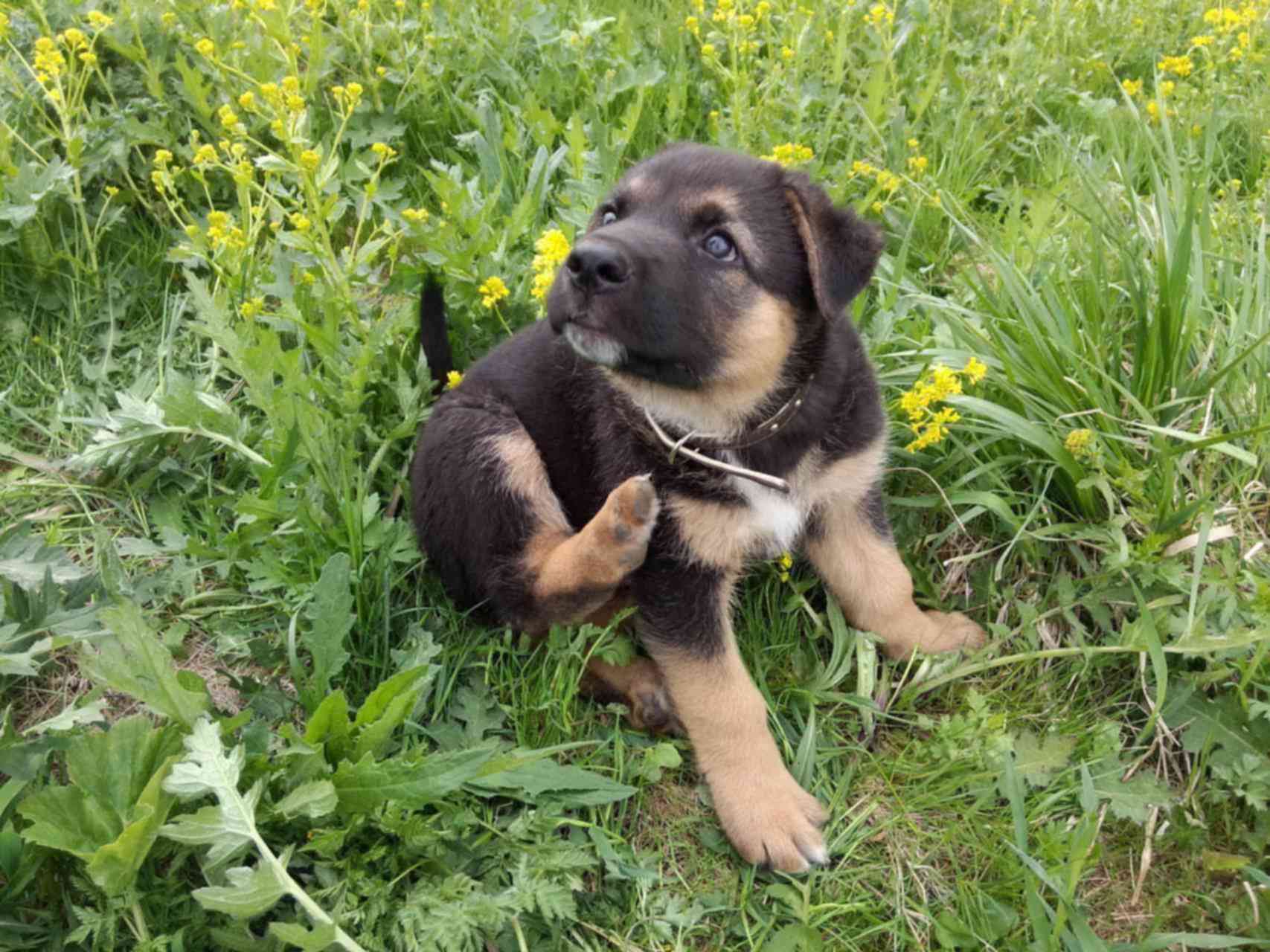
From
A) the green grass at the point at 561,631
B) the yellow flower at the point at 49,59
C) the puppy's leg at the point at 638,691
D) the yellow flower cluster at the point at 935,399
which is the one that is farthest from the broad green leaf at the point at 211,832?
the yellow flower at the point at 49,59

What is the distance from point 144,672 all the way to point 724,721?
1.51 m

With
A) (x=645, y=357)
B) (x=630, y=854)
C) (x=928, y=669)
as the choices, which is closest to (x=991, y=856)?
(x=928, y=669)

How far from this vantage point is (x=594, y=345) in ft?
8.21

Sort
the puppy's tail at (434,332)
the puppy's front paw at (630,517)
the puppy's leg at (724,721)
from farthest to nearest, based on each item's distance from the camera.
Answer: the puppy's tail at (434,332)
the puppy's leg at (724,721)
the puppy's front paw at (630,517)

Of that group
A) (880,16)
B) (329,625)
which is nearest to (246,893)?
(329,625)

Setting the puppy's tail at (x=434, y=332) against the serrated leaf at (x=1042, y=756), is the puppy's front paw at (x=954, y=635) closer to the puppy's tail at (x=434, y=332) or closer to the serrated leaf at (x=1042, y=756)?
the serrated leaf at (x=1042, y=756)

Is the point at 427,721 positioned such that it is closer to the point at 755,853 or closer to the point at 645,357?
the point at 755,853

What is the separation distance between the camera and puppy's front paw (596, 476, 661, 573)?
8.34 feet

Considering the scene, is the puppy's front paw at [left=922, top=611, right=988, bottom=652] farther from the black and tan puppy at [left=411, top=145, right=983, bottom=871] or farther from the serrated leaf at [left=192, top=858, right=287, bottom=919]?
the serrated leaf at [left=192, top=858, right=287, bottom=919]

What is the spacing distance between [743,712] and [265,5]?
10.1 ft

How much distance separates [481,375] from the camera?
3256mm

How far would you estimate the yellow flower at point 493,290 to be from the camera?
3.47 m

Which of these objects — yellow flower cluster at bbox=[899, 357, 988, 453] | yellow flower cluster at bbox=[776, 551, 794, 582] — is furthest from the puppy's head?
yellow flower cluster at bbox=[776, 551, 794, 582]

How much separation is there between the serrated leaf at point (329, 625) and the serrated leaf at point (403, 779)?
35cm
